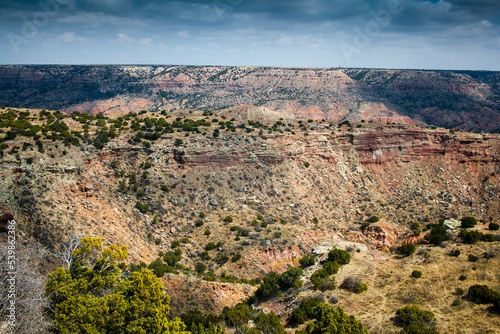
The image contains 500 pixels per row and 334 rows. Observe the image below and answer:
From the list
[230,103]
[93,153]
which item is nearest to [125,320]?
[93,153]

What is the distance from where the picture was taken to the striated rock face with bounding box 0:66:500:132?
126188 millimetres

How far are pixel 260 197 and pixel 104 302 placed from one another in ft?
103

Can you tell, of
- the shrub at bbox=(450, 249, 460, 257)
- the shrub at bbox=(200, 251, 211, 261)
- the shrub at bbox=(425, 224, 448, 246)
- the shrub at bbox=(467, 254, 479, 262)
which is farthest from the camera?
the shrub at bbox=(200, 251, 211, 261)

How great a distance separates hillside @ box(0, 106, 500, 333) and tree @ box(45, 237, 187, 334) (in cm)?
1082

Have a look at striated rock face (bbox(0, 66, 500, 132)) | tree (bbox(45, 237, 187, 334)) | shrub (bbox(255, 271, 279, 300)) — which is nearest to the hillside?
shrub (bbox(255, 271, 279, 300))

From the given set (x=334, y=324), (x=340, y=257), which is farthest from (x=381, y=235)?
(x=334, y=324)

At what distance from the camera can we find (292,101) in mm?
137375

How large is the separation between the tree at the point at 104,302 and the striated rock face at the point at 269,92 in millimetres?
103623

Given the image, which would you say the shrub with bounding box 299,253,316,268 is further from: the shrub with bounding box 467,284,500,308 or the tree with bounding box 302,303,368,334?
the shrub with bounding box 467,284,500,308

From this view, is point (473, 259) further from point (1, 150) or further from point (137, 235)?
point (1, 150)

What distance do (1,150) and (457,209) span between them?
63249 millimetres

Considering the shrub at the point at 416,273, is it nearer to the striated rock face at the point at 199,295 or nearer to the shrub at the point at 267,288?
the shrub at the point at 267,288

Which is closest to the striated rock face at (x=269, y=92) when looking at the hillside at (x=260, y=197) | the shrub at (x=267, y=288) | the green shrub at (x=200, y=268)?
the hillside at (x=260, y=197)

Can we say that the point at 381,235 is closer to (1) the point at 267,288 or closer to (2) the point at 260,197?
(2) the point at 260,197
